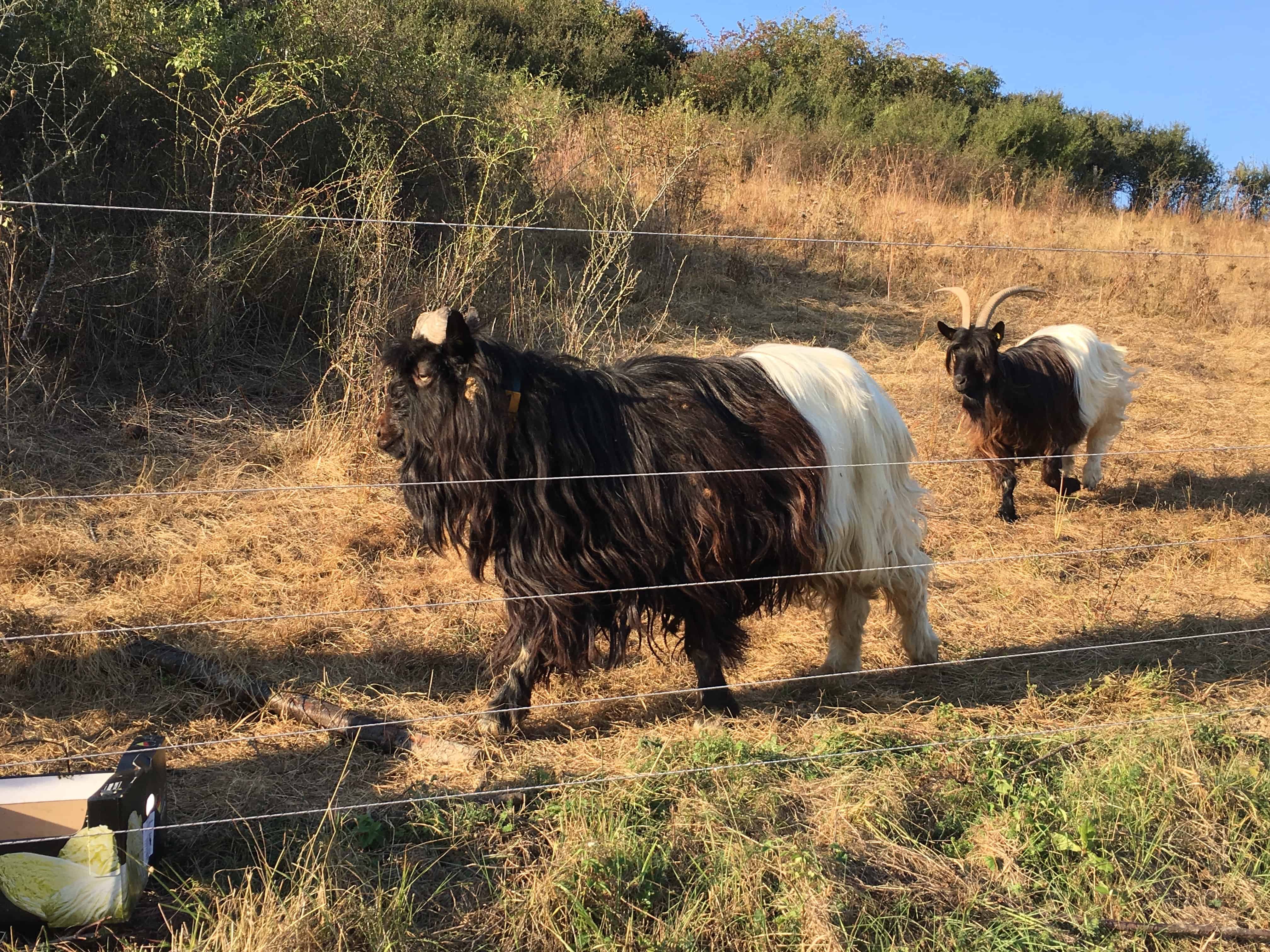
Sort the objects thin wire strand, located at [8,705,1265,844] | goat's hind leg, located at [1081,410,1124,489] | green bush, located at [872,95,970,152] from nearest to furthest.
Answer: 1. thin wire strand, located at [8,705,1265,844]
2. goat's hind leg, located at [1081,410,1124,489]
3. green bush, located at [872,95,970,152]

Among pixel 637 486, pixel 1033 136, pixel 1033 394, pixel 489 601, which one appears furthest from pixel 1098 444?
pixel 1033 136

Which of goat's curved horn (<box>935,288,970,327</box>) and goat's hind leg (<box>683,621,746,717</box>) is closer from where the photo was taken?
goat's hind leg (<box>683,621,746,717</box>)

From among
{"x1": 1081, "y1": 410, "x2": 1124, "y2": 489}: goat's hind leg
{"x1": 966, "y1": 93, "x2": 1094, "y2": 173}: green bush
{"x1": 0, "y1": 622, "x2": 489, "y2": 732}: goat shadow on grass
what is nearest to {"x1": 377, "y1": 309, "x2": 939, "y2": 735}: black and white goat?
{"x1": 0, "y1": 622, "x2": 489, "y2": 732}: goat shadow on grass

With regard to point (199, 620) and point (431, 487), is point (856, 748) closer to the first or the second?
point (431, 487)

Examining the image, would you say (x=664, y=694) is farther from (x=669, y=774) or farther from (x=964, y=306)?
(x=964, y=306)

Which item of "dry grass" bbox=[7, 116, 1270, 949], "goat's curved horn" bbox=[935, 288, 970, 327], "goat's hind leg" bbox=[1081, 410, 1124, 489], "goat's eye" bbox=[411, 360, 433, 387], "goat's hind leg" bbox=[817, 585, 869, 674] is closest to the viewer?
"dry grass" bbox=[7, 116, 1270, 949]

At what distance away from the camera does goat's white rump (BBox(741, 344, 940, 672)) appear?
185 inches

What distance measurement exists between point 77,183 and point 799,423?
661 centimetres

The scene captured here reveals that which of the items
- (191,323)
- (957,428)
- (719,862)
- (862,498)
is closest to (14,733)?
(719,862)

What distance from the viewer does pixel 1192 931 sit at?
135 inches

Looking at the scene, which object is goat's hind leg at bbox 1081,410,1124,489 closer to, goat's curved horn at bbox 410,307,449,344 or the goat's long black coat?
the goat's long black coat

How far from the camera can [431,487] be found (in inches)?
165

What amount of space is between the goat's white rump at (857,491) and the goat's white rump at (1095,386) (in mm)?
4352

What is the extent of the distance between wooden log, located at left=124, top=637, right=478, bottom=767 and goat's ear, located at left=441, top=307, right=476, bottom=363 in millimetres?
1523
